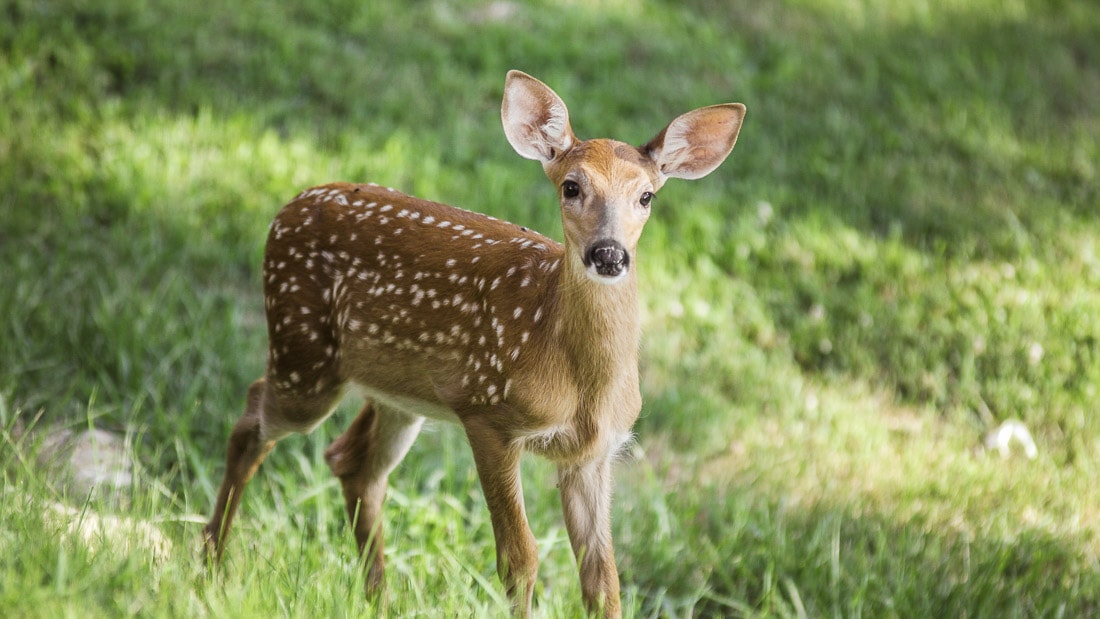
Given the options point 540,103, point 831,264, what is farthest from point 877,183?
point 540,103

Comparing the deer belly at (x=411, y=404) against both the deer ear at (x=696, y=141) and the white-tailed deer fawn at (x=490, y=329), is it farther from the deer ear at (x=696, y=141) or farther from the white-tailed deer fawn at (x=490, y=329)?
the deer ear at (x=696, y=141)

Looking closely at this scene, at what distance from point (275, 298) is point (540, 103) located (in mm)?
1180

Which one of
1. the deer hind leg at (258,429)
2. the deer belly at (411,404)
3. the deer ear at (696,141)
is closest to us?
the deer ear at (696,141)

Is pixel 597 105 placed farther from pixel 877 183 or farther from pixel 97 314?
pixel 97 314

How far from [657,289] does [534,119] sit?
3102mm

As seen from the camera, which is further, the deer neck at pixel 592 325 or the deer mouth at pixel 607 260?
the deer neck at pixel 592 325

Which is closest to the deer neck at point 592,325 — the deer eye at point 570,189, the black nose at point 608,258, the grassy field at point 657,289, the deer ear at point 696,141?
the deer eye at point 570,189

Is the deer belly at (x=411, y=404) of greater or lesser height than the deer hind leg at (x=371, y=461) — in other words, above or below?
above

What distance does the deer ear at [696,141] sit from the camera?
387 centimetres

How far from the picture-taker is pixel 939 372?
644 cm

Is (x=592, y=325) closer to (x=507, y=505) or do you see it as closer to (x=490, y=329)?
(x=490, y=329)

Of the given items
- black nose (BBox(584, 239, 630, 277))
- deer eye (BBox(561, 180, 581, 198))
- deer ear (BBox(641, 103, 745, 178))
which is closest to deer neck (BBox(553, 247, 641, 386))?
deer eye (BBox(561, 180, 581, 198))

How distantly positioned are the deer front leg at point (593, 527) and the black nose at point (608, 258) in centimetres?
78

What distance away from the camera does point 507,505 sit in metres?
3.73
